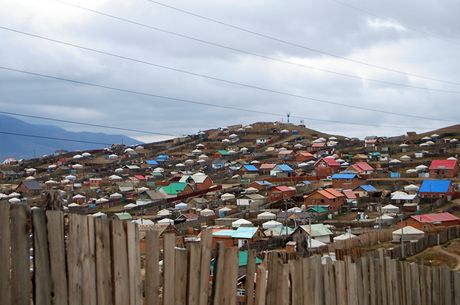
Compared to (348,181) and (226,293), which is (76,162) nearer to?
(348,181)

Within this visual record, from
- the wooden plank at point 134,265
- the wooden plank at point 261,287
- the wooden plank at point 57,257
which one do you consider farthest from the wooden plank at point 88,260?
the wooden plank at point 261,287

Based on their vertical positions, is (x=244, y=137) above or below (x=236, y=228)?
above

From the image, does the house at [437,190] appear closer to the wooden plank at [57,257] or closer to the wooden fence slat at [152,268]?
the wooden fence slat at [152,268]

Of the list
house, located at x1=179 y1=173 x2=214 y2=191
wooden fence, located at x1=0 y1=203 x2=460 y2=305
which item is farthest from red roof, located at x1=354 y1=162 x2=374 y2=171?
wooden fence, located at x1=0 y1=203 x2=460 y2=305

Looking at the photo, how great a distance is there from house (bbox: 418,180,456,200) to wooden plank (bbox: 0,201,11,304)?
52.0m

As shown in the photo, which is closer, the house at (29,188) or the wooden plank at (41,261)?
the wooden plank at (41,261)

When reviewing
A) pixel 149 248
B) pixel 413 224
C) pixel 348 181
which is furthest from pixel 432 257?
pixel 348 181

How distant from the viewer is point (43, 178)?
83438 mm

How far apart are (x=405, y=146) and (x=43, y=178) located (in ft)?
166

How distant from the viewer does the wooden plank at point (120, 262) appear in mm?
4039

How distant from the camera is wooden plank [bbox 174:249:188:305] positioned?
4367 mm

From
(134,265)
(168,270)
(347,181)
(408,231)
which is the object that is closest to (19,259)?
(134,265)

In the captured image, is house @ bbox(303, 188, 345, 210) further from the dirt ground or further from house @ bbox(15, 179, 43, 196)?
house @ bbox(15, 179, 43, 196)

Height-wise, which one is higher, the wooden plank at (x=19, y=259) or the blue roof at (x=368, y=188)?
the wooden plank at (x=19, y=259)
